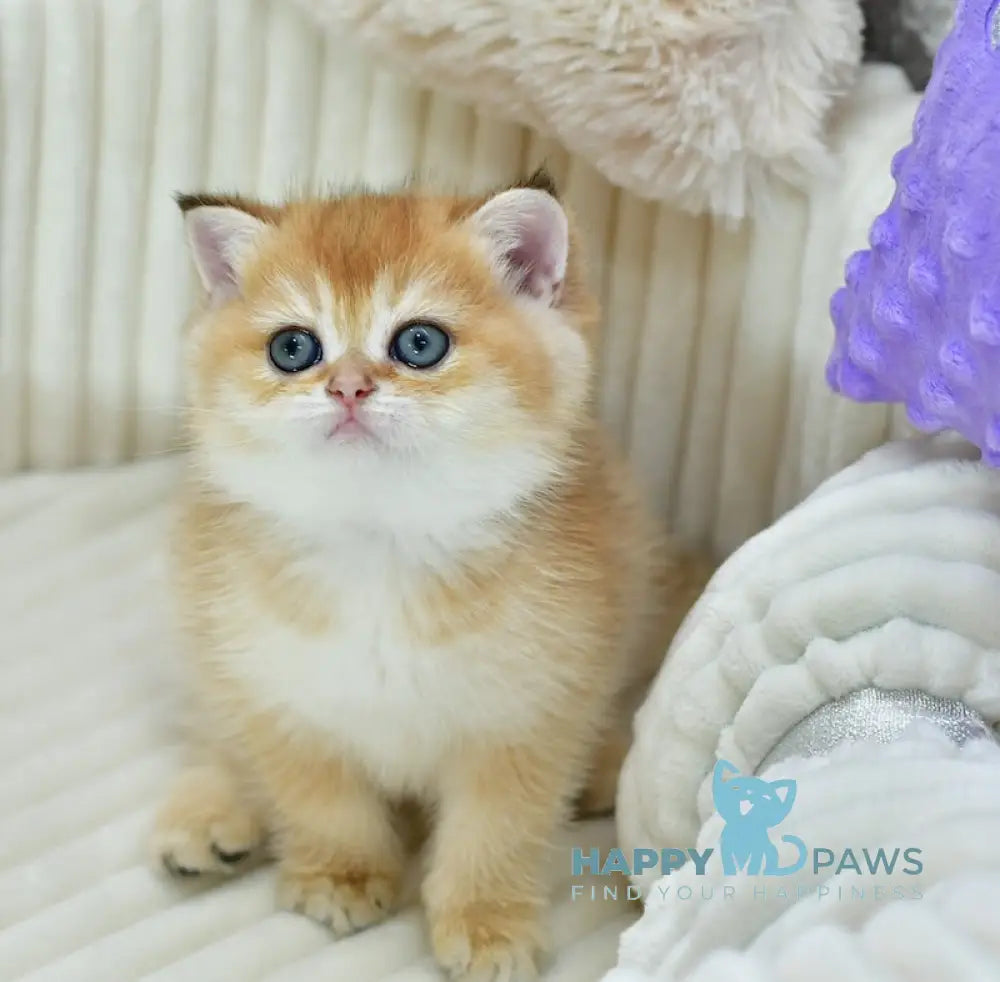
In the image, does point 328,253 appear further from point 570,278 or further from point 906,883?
point 906,883

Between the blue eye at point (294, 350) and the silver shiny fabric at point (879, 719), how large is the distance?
0.39 meters

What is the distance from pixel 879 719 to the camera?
0.72 meters

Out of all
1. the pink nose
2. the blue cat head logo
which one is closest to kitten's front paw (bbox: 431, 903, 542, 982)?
the blue cat head logo

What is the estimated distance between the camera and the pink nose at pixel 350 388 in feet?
2.46

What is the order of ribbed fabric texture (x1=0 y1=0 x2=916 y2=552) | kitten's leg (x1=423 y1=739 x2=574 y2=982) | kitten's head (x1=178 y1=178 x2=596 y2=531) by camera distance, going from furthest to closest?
ribbed fabric texture (x1=0 y1=0 x2=916 y2=552), kitten's leg (x1=423 y1=739 x2=574 y2=982), kitten's head (x1=178 y1=178 x2=596 y2=531)

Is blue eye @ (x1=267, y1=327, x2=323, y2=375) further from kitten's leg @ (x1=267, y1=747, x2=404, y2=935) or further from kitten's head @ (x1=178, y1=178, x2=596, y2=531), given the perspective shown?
kitten's leg @ (x1=267, y1=747, x2=404, y2=935)

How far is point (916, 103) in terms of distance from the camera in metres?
1.08

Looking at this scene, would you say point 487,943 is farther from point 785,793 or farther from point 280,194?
point 280,194

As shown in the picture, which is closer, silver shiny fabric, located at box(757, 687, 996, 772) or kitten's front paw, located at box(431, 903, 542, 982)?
silver shiny fabric, located at box(757, 687, 996, 772)

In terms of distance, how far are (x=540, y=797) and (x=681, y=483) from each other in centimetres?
45

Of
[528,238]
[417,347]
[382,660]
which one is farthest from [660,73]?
[382,660]

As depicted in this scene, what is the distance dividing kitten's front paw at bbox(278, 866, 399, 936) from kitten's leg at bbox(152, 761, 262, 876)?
49 millimetres

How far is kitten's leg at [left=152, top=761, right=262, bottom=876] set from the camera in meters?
0.95

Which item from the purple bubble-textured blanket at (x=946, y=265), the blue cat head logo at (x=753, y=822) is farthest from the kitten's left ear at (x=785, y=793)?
the purple bubble-textured blanket at (x=946, y=265)
